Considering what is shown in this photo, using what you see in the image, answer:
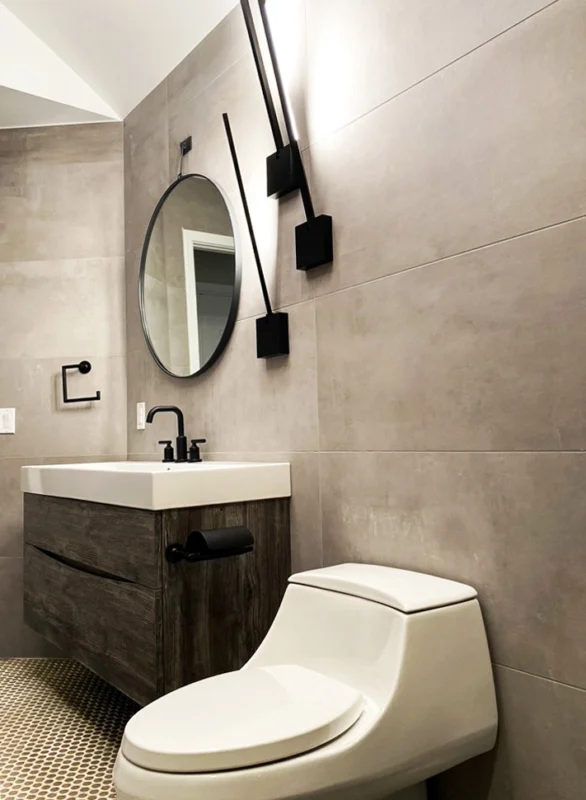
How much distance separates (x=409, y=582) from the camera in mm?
1349

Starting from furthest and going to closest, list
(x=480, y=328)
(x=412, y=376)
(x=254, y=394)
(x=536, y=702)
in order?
(x=254, y=394), (x=412, y=376), (x=480, y=328), (x=536, y=702)

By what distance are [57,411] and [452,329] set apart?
73.6 inches

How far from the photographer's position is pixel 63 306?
2.73 meters

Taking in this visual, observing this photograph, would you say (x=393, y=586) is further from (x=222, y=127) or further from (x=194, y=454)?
(x=222, y=127)

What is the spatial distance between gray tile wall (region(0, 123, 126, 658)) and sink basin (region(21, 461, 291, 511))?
2.56 ft

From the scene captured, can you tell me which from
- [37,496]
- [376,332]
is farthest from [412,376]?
[37,496]

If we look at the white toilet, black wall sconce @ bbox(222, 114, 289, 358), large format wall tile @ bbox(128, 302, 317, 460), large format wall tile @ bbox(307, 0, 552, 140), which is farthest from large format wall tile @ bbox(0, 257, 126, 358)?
the white toilet

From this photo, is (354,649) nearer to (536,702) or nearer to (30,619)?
(536,702)

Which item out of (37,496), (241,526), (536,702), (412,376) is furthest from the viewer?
(37,496)

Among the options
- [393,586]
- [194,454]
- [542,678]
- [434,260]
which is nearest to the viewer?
[542,678]

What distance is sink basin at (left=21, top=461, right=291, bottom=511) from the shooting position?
1.55 m

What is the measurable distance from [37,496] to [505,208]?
1.75m

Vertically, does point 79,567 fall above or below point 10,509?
below

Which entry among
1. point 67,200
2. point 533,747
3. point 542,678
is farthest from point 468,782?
point 67,200
